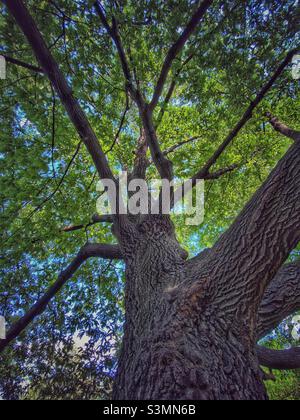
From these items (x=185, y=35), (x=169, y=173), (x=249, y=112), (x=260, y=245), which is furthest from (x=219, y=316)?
(x=185, y=35)

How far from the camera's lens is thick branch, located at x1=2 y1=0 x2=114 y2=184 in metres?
2.25

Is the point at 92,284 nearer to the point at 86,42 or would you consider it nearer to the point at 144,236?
the point at 144,236

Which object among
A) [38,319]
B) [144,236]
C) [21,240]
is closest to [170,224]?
[144,236]

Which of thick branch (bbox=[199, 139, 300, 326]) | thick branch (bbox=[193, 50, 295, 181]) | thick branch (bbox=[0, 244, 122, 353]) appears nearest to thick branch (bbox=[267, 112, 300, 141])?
thick branch (bbox=[193, 50, 295, 181])

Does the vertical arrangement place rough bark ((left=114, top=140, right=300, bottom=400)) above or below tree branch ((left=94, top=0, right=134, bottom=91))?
below

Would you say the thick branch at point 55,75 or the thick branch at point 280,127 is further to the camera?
the thick branch at point 280,127

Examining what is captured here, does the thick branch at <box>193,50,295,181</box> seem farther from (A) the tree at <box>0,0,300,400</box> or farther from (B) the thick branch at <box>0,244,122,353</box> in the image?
(B) the thick branch at <box>0,244,122,353</box>

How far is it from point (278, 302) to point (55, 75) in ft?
11.6

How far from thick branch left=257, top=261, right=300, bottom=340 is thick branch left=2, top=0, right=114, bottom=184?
97.8 inches

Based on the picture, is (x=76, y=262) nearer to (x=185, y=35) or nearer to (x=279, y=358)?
(x=279, y=358)

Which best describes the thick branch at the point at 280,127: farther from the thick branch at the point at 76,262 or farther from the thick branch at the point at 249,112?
the thick branch at the point at 76,262

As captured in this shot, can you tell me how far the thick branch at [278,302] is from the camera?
249 centimetres

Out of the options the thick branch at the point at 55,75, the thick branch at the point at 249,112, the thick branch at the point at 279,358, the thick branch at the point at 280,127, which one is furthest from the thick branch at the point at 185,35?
the thick branch at the point at 279,358
